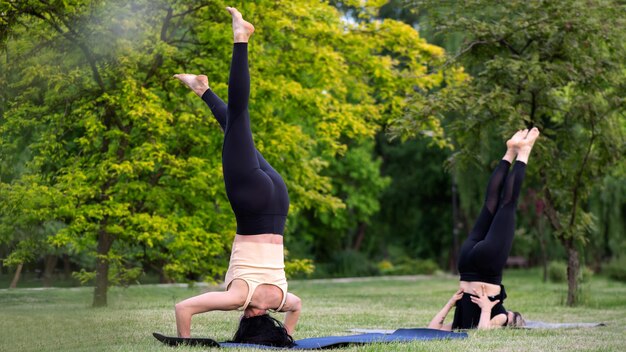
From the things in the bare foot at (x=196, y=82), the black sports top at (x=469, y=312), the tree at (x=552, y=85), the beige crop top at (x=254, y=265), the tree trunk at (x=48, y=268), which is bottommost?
the black sports top at (x=469, y=312)

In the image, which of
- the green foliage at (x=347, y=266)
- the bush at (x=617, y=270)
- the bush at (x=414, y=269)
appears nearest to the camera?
the bush at (x=617, y=270)

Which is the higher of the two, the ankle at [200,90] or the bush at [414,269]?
the ankle at [200,90]

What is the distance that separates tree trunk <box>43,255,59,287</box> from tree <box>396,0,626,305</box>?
6.48m

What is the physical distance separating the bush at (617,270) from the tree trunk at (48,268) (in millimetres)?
21171

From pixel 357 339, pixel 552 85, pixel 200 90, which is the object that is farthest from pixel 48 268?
pixel 552 85

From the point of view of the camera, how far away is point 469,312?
30.3ft

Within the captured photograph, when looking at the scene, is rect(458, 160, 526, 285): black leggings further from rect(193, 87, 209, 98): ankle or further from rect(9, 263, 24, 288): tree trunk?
rect(9, 263, 24, 288): tree trunk

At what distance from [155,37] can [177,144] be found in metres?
1.79

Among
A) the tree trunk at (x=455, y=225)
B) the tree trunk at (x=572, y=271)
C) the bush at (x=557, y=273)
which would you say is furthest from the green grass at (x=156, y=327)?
the tree trunk at (x=455, y=225)

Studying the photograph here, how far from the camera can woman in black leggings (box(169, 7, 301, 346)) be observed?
646 cm

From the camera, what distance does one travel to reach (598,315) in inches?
486

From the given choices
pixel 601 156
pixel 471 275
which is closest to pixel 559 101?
pixel 601 156

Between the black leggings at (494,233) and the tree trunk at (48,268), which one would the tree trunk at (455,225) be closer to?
the black leggings at (494,233)

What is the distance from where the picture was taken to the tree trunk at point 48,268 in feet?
22.8
